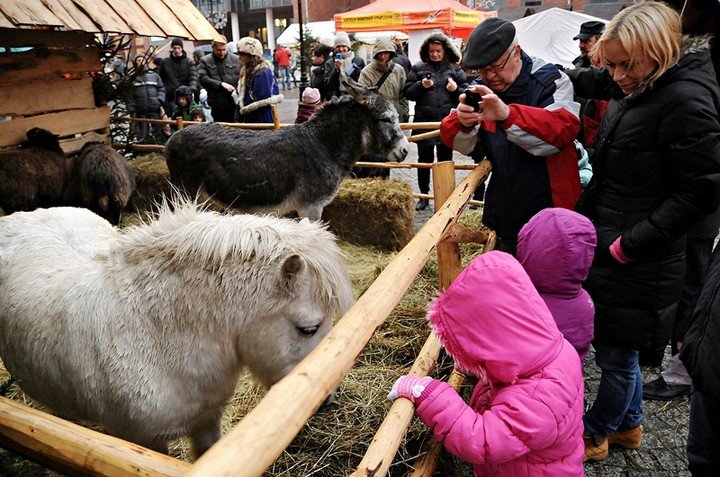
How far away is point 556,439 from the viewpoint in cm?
167

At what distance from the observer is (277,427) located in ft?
3.20

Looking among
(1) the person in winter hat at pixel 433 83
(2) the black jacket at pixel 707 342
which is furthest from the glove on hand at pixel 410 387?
(1) the person in winter hat at pixel 433 83

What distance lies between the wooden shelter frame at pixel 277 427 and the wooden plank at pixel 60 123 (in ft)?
17.9

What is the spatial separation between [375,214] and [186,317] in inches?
159

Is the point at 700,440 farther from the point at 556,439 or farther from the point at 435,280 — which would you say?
the point at 435,280

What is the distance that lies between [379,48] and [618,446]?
237 inches

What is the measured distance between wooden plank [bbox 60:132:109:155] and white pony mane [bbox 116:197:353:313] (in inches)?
219

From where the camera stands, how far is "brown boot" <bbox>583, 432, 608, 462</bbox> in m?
2.79

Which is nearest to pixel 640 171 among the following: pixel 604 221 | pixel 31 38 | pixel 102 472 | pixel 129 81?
pixel 604 221

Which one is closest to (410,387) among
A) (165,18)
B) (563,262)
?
(563,262)

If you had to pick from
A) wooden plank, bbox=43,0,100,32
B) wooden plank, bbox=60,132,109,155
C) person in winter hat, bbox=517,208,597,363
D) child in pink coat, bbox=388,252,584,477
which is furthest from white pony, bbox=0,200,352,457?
wooden plank, bbox=60,132,109,155

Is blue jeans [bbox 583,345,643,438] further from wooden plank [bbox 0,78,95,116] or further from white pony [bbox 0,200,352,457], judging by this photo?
wooden plank [bbox 0,78,95,116]

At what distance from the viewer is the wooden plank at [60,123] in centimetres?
601

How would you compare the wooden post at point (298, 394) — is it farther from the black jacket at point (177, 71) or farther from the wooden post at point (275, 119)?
the black jacket at point (177, 71)
